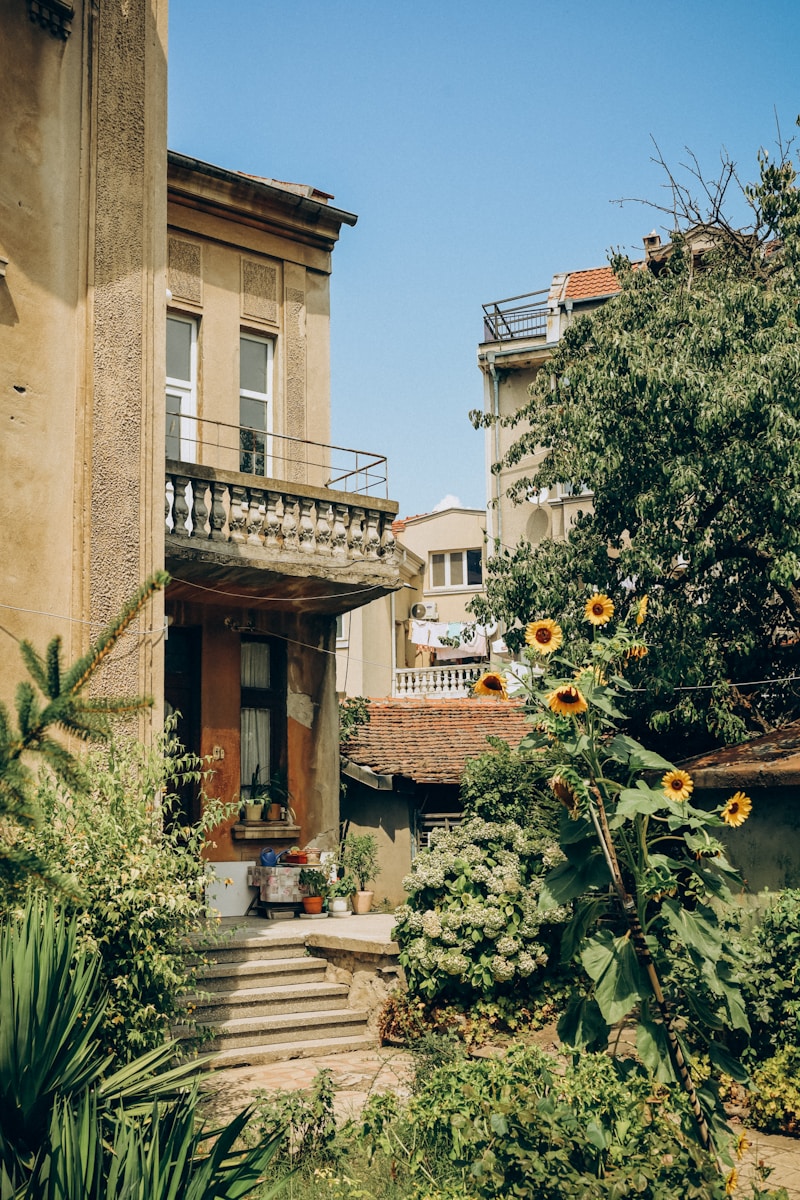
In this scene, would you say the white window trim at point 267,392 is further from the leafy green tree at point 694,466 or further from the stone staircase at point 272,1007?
the stone staircase at point 272,1007

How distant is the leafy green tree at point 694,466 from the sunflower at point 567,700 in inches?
240

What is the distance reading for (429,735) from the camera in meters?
20.3

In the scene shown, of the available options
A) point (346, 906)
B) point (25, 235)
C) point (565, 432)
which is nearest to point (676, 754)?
point (565, 432)

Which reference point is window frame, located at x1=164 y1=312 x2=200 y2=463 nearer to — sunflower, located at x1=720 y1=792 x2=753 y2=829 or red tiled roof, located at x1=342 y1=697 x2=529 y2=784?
red tiled roof, located at x1=342 y1=697 x2=529 y2=784

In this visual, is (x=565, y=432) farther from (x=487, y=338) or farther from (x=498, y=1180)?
(x=487, y=338)

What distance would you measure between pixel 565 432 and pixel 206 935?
748 centimetres

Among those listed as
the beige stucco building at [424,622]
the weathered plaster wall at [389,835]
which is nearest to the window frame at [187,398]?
the weathered plaster wall at [389,835]

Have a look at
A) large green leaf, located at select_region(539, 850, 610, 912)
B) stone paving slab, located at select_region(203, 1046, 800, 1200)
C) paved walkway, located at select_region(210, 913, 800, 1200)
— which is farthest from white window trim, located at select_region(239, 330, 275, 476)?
large green leaf, located at select_region(539, 850, 610, 912)

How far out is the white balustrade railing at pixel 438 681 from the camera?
85.0 ft

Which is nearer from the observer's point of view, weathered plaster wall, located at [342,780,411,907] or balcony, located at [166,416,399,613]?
balcony, located at [166,416,399,613]

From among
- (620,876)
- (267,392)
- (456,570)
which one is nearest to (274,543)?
(267,392)

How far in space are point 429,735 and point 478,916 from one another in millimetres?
8877

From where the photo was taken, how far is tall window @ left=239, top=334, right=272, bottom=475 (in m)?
17.0

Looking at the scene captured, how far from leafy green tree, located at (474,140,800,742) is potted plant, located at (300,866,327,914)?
4442 millimetres
